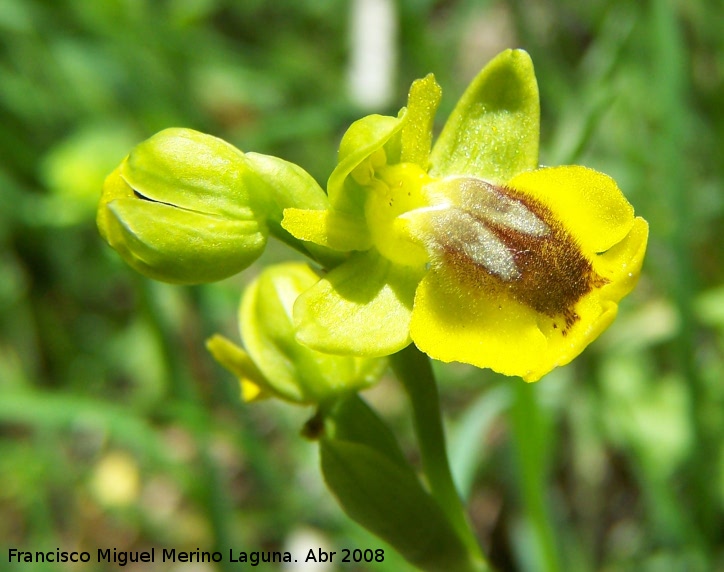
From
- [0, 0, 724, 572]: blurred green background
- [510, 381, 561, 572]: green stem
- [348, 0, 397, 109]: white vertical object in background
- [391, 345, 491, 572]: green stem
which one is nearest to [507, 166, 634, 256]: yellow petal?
[391, 345, 491, 572]: green stem

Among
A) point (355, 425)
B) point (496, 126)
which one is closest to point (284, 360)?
point (355, 425)

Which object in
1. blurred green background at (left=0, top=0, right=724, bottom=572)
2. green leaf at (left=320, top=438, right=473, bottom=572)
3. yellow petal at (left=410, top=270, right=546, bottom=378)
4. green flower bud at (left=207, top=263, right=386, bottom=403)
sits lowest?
blurred green background at (left=0, top=0, right=724, bottom=572)

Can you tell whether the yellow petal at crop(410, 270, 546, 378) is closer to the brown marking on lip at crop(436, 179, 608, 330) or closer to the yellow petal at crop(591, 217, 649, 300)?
the brown marking on lip at crop(436, 179, 608, 330)

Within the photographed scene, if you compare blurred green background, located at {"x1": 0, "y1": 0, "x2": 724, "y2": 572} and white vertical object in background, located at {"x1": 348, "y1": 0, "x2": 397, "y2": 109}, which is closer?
blurred green background, located at {"x1": 0, "y1": 0, "x2": 724, "y2": 572}

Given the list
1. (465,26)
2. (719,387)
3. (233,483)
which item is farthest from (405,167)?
(465,26)

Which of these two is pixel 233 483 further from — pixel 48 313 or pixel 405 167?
pixel 405 167

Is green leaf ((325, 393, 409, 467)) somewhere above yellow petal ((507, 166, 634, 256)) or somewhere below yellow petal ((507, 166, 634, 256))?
below

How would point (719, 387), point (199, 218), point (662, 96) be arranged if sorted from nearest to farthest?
point (199, 218), point (662, 96), point (719, 387)

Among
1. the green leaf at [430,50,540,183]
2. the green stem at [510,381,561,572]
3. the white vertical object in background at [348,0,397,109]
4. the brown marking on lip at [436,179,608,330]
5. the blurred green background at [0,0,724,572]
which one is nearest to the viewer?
the brown marking on lip at [436,179,608,330]

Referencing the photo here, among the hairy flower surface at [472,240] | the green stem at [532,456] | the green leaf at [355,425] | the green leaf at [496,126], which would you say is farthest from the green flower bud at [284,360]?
the green stem at [532,456]
